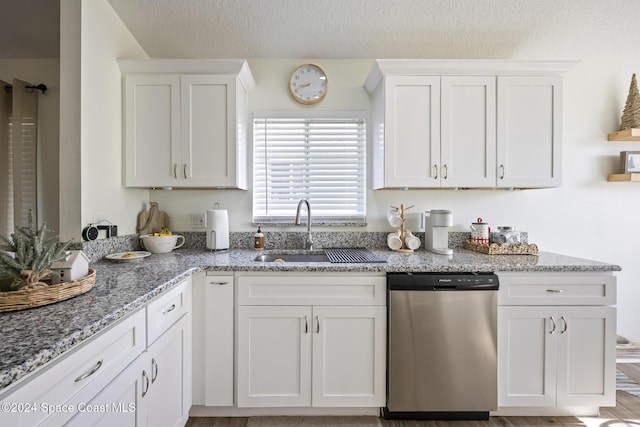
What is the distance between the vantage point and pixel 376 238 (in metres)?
2.39

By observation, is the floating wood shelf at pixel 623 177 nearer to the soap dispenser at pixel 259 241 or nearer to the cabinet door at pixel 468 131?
the cabinet door at pixel 468 131

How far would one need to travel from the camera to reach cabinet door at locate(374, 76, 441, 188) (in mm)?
2033

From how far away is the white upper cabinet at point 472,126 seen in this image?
2031mm

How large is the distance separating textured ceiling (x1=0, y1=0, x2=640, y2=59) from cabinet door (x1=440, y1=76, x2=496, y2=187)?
0.37 metres

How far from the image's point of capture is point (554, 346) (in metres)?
1.70

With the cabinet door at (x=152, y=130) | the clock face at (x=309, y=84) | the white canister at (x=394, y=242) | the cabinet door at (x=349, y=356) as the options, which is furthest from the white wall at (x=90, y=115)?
the white canister at (x=394, y=242)

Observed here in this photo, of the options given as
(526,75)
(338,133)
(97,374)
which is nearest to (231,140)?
(338,133)

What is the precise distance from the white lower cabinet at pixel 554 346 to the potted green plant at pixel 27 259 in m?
2.13

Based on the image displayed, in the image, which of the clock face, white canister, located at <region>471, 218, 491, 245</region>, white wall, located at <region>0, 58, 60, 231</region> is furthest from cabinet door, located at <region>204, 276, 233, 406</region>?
white canister, located at <region>471, 218, 491, 245</region>

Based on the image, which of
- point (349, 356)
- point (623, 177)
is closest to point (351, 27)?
point (349, 356)

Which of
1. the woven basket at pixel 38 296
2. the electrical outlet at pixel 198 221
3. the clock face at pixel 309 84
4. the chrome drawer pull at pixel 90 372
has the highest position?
the clock face at pixel 309 84

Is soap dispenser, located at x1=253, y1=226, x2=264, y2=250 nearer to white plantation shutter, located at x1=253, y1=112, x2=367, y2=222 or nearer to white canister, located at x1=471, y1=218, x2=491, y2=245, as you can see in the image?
white plantation shutter, located at x1=253, y1=112, x2=367, y2=222

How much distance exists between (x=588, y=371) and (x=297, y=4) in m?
2.77

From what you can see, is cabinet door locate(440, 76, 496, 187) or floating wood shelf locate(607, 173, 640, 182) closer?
cabinet door locate(440, 76, 496, 187)
